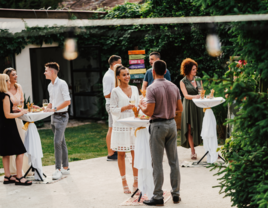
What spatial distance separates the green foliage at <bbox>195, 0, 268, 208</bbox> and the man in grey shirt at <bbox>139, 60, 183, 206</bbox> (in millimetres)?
1064

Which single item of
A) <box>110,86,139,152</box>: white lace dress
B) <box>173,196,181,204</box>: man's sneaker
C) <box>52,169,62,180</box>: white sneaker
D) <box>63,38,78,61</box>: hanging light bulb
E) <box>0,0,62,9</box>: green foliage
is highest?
<box>0,0,62,9</box>: green foliage

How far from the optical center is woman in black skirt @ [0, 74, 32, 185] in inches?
210

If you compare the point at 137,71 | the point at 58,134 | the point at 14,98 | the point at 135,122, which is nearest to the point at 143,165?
the point at 135,122

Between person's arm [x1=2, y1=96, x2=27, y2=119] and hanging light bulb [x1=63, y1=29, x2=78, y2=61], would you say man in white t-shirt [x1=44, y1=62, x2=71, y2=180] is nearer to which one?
person's arm [x1=2, y1=96, x2=27, y2=119]

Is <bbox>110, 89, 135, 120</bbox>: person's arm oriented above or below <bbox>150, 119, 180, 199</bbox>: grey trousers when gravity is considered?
above

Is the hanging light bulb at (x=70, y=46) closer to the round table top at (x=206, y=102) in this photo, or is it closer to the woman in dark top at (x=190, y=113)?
the woman in dark top at (x=190, y=113)

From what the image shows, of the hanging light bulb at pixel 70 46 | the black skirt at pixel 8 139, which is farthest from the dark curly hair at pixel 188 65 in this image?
the hanging light bulb at pixel 70 46

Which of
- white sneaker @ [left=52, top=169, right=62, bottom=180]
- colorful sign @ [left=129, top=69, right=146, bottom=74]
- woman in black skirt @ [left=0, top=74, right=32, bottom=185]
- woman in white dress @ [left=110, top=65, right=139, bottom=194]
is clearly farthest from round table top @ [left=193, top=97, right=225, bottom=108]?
colorful sign @ [left=129, top=69, right=146, bottom=74]

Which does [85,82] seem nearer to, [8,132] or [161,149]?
[8,132]

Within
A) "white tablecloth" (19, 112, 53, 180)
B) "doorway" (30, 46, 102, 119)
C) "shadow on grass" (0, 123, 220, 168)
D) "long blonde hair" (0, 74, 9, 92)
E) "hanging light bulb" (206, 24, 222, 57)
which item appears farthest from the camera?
"doorway" (30, 46, 102, 119)

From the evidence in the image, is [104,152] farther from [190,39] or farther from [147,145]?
[190,39]

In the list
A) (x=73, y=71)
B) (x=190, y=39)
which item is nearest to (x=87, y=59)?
(x=73, y=71)

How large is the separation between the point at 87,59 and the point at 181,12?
382 cm

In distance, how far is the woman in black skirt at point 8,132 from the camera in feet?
17.5
